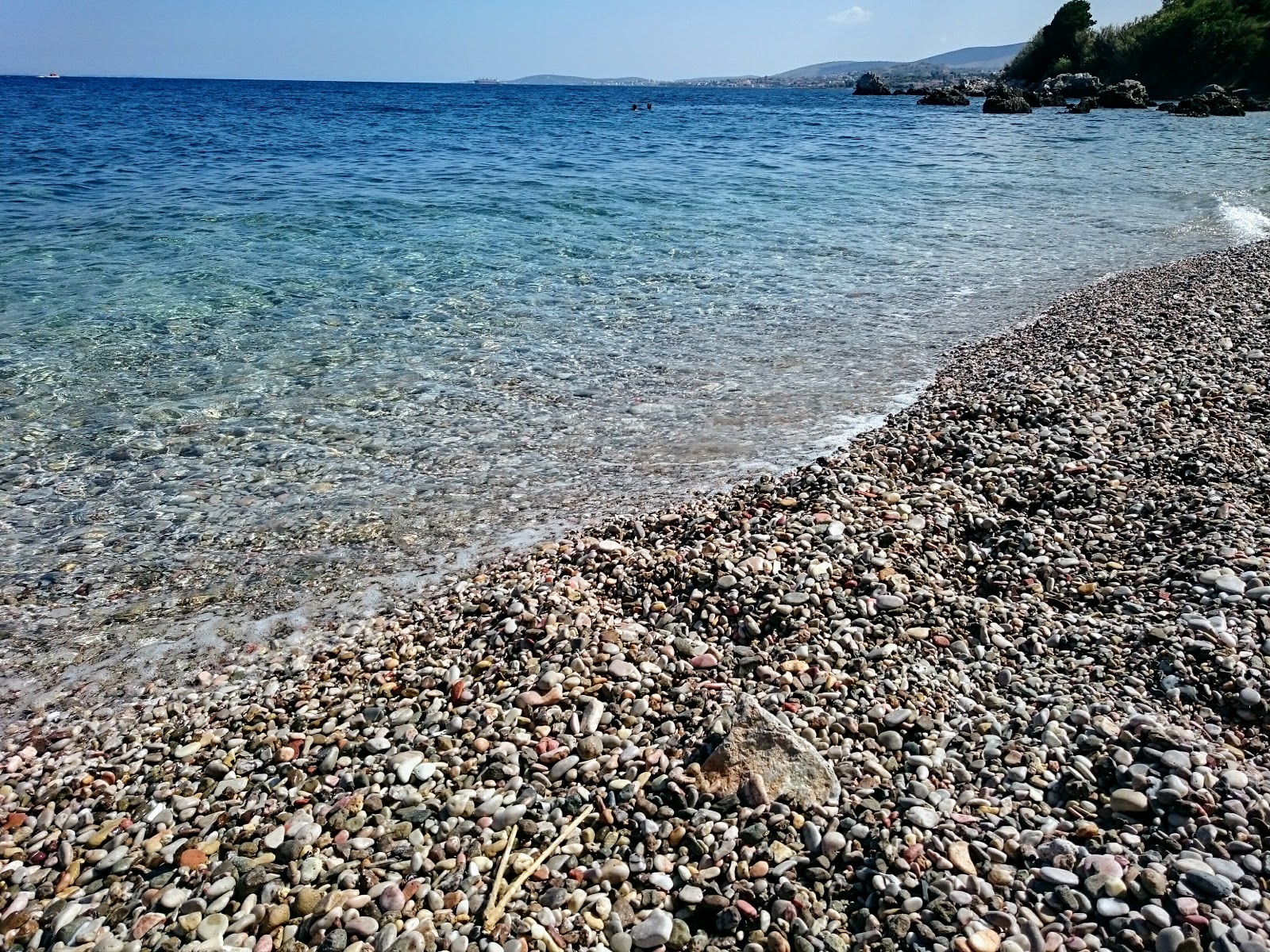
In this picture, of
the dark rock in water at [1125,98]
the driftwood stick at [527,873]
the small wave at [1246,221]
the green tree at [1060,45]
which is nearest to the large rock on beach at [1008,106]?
the dark rock in water at [1125,98]

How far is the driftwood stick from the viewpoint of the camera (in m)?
2.78

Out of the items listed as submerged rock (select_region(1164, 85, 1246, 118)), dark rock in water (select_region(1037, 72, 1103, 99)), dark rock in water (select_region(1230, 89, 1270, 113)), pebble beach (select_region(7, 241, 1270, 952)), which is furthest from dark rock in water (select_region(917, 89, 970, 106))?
pebble beach (select_region(7, 241, 1270, 952))

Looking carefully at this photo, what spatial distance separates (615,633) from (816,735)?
117 cm

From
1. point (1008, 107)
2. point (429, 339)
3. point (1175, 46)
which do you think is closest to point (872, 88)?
point (1175, 46)

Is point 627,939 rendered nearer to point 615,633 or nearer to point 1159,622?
point 615,633

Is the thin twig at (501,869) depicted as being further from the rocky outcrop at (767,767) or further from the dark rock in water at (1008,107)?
the dark rock in water at (1008,107)

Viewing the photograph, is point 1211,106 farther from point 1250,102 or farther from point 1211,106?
point 1250,102

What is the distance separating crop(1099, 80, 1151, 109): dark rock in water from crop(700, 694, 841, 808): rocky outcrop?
75.1 m

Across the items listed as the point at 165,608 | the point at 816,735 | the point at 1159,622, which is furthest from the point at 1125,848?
the point at 165,608

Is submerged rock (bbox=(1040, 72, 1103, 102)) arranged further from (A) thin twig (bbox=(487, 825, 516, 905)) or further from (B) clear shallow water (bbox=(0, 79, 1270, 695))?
(A) thin twig (bbox=(487, 825, 516, 905))

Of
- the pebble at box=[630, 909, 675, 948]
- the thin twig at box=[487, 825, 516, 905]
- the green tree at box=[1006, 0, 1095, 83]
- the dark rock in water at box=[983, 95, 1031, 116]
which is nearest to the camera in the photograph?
the pebble at box=[630, 909, 675, 948]

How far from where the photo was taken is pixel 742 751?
10.8 ft

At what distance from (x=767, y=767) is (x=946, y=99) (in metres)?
84.1

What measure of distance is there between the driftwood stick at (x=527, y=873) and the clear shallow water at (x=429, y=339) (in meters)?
2.79
